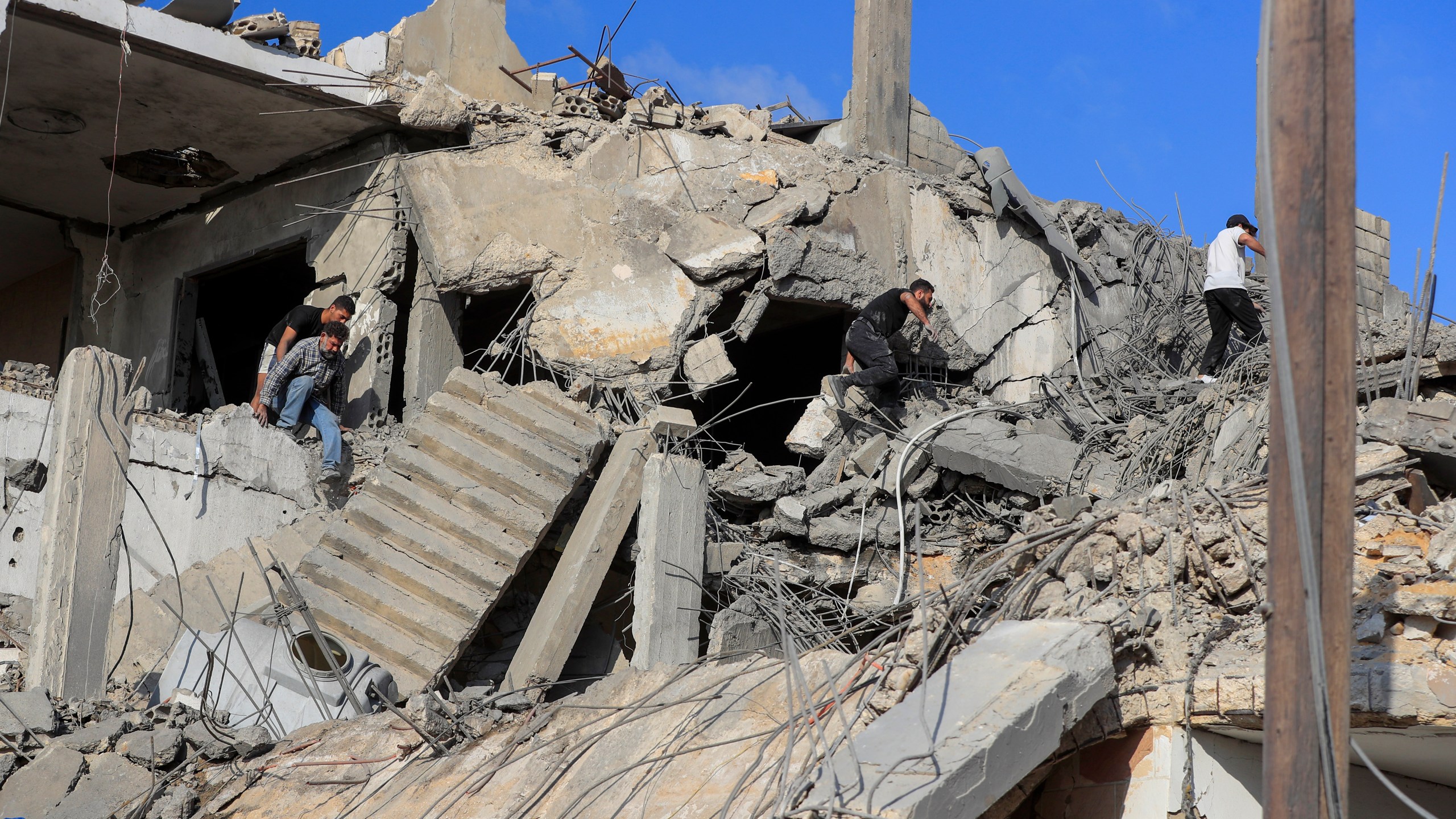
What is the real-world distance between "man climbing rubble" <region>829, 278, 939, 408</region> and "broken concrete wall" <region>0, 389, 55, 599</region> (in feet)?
18.8

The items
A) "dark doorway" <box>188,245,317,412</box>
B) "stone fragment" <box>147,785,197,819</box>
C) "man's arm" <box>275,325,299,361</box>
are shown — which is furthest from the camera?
"dark doorway" <box>188,245,317,412</box>

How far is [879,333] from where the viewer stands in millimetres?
10125

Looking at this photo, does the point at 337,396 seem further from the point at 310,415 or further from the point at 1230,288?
the point at 1230,288

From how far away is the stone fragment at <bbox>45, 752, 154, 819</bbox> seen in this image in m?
5.22

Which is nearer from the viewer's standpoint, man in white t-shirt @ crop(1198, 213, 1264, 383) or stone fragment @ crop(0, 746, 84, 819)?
stone fragment @ crop(0, 746, 84, 819)

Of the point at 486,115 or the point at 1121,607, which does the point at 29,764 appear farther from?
the point at 486,115

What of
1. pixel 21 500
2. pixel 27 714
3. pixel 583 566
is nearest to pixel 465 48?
pixel 21 500

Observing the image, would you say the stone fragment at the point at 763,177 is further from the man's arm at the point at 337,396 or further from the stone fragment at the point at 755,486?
the man's arm at the point at 337,396

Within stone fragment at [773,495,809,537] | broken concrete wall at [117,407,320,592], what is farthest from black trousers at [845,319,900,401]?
broken concrete wall at [117,407,320,592]

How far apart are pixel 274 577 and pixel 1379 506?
246 inches

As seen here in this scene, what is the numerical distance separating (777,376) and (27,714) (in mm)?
8914

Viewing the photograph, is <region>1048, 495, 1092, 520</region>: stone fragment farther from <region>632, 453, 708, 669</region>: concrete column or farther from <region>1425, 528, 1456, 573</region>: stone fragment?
<region>632, 453, 708, 669</region>: concrete column

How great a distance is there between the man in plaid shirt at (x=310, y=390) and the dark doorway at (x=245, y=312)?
Result: 4943mm

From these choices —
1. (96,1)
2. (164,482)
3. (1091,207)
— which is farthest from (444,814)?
(1091,207)
